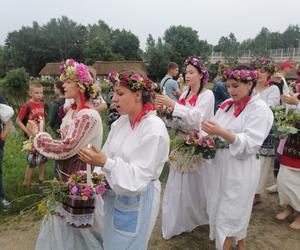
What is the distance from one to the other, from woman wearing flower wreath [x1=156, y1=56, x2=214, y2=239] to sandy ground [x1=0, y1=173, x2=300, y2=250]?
132mm

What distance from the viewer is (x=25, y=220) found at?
188 inches

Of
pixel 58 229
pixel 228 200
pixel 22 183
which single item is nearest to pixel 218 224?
pixel 228 200

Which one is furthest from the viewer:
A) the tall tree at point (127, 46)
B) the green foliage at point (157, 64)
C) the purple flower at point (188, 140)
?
the tall tree at point (127, 46)

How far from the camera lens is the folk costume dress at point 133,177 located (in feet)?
7.87

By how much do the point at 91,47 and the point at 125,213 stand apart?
5304cm

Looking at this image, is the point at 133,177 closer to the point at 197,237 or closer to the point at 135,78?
the point at 135,78

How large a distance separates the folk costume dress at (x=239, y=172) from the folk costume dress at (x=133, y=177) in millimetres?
973

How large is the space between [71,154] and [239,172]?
168 cm

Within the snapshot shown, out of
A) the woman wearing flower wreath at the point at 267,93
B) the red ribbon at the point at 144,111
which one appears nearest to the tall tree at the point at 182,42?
the woman wearing flower wreath at the point at 267,93

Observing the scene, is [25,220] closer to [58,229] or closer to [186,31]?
[58,229]

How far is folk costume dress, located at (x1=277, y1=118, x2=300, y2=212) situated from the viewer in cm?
469

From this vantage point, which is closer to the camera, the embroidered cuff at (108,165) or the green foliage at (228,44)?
the embroidered cuff at (108,165)

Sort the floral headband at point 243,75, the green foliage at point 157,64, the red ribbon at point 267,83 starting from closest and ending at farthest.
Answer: the floral headband at point 243,75
the red ribbon at point 267,83
the green foliage at point 157,64

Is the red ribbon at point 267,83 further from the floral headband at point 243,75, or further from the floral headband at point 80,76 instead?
the floral headband at point 80,76
